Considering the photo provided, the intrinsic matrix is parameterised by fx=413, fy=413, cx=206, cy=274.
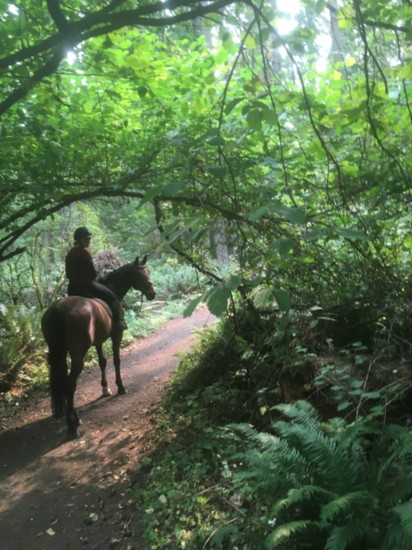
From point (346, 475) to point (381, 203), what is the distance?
2482 millimetres

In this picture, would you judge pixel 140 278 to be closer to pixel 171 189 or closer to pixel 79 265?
pixel 79 265

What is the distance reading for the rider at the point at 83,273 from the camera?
718cm

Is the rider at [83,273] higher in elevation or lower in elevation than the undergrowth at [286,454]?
higher

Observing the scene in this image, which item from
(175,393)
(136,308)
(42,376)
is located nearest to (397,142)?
(175,393)

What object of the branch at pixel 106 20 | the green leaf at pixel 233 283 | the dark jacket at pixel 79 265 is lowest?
the green leaf at pixel 233 283

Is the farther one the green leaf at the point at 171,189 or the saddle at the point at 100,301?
the saddle at the point at 100,301

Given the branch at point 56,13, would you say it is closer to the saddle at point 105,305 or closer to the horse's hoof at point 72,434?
the saddle at point 105,305

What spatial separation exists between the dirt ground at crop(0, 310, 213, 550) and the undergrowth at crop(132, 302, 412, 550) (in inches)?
13.0

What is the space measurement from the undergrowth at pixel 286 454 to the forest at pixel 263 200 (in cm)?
2

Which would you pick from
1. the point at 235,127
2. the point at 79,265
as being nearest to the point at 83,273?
the point at 79,265

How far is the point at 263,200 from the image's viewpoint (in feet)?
6.98

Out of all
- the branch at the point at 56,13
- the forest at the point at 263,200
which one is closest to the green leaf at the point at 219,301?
the forest at the point at 263,200

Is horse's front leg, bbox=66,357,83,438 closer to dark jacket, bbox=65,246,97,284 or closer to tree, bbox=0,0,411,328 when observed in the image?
dark jacket, bbox=65,246,97,284

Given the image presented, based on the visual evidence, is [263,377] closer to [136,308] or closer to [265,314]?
[265,314]
